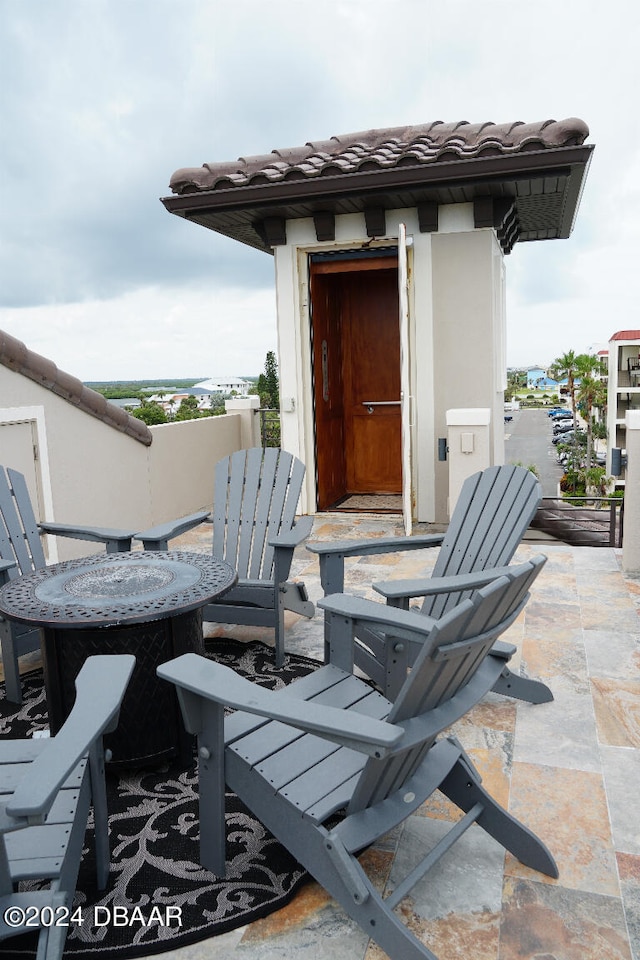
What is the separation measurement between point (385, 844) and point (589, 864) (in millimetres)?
555

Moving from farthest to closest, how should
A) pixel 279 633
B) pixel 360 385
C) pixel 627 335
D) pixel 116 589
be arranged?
pixel 627 335, pixel 360 385, pixel 279 633, pixel 116 589

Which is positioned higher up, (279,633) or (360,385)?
(360,385)

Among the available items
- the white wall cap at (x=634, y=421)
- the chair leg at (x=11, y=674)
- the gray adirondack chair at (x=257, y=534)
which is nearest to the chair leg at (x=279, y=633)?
the gray adirondack chair at (x=257, y=534)

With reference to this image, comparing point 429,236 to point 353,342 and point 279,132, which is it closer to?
point 353,342

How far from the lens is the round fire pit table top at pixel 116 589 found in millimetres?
2418

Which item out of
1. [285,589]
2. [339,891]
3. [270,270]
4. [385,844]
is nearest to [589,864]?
[385,844]

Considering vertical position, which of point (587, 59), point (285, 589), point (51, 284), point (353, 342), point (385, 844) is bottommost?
point (385, 844)

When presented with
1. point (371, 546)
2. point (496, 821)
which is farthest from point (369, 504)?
point (496, 821)

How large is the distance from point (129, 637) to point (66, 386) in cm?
344

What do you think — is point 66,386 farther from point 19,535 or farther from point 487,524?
point 487,524

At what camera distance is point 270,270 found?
6812mm

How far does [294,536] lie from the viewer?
350 cm

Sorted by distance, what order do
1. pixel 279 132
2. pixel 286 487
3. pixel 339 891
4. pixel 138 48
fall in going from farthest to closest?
pixel 279 132 → pixel 138 48 → pixel 286 487 → pixel 339 891

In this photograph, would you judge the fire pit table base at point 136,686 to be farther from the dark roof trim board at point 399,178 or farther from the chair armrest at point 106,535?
the dark roof trim board at point 399,178
